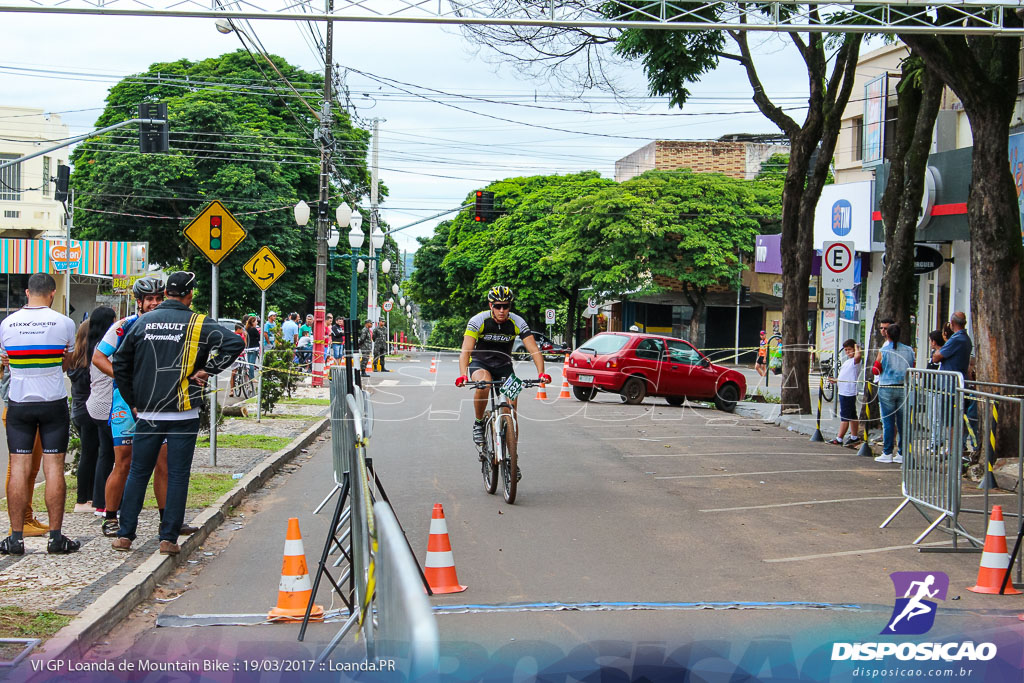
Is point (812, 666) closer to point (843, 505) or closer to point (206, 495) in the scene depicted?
point (843, 505)

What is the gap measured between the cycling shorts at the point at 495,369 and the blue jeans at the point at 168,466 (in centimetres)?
378

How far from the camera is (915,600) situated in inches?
261

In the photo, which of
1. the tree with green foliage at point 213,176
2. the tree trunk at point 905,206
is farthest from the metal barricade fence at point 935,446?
the tree with green foliage at point 213,176

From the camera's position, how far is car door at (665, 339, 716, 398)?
24.3m

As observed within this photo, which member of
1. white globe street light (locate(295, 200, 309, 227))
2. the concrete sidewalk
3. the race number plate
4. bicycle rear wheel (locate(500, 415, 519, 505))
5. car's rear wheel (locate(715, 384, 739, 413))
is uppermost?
white globe street light (locate(295, 200, 309, 227))

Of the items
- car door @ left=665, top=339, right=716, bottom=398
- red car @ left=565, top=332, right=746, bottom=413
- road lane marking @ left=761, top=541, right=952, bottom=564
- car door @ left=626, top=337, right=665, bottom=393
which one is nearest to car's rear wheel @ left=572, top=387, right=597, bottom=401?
red car @ left=565, top=332, right=746, bottom=413

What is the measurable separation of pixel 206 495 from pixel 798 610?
5.94m

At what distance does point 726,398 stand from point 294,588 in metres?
19.7

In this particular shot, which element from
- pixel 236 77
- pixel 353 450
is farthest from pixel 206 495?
pixel 236 77

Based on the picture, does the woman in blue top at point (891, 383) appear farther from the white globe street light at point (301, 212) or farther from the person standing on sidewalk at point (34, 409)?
the white globe street light at point (301, 212)

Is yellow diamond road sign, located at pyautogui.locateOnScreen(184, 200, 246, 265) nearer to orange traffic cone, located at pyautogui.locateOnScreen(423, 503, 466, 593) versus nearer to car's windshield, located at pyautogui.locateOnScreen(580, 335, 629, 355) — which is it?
orange traffic cone, located at pyautogui.locateOnScreen(423, 503, 466, 593)

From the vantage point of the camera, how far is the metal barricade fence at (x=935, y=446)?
8.30 meters

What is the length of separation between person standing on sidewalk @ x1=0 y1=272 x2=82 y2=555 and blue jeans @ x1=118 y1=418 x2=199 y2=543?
19.6 inches

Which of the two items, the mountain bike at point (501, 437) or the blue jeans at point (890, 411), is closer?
the mountain bike at point (501, 437)
